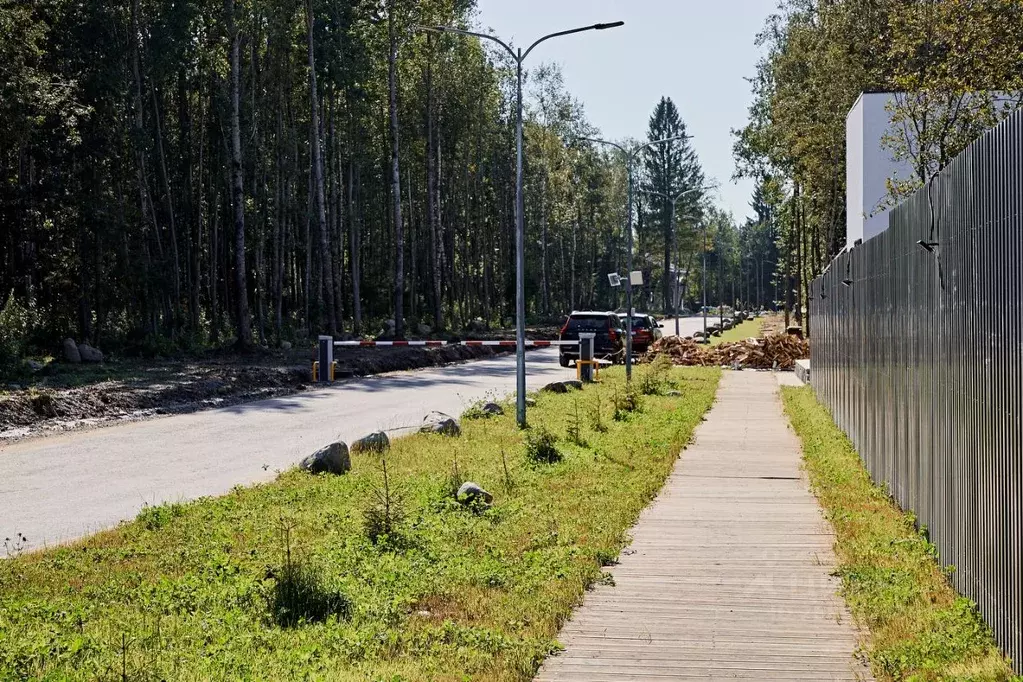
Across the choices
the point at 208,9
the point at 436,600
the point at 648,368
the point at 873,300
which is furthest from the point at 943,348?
the point at 208,9

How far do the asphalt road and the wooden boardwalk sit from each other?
4.93 m

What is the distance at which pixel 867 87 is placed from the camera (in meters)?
39.3

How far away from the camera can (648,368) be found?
96.5ft

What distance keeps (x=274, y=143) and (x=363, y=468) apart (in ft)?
137

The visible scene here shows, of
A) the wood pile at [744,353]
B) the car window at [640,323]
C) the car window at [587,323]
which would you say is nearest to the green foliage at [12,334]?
the car window at [587,323]

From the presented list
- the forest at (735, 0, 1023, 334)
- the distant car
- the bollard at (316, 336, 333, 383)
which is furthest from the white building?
the distant car

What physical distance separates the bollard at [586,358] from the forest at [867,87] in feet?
18.9

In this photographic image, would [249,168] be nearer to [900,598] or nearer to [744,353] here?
[744,353]

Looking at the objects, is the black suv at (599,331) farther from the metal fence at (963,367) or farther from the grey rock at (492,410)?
the metal fence at (963,367)

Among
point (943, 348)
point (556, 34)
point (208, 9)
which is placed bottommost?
point (943, 348)

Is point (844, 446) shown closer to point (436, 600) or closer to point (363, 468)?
point (363, 468)

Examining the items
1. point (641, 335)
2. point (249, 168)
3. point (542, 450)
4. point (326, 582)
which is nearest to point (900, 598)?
point (326, 582)

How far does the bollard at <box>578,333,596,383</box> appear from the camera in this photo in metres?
30.8

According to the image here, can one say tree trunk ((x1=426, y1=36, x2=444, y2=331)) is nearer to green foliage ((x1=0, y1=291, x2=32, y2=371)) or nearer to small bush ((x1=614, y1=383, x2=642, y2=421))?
green foliage ((x1=0, y1=291, x2=32, y2=371))
